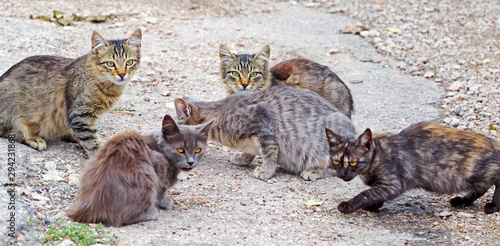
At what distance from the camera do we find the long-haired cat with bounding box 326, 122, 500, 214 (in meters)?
5.67

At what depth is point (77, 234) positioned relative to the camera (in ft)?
15.4

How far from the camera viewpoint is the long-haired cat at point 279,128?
6.88 m

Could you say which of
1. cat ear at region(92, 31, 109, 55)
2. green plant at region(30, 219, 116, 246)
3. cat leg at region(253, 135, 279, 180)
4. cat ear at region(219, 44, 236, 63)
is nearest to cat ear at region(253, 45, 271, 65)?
cat ear at region(219, 44, 236, 63)

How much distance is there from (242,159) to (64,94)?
2244 mm

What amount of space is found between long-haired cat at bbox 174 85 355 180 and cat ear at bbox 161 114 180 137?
1.34m

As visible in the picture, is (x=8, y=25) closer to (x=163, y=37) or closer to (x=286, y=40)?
(x=163, y=37)

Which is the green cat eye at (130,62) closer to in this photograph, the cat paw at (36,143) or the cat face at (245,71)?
the cat paw at (36,143)

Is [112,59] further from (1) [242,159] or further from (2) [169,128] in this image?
(1) [242,159]

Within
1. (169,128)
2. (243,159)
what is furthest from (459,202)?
(169,128)

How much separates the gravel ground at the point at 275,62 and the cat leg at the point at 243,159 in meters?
0.09

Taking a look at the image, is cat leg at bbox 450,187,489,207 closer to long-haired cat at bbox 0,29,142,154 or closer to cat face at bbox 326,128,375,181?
cat face at bbox 326,128,375,181

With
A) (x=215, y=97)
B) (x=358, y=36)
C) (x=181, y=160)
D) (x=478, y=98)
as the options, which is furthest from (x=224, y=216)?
(x=358, y=36)

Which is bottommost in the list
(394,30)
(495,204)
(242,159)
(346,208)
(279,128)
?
(242,159)

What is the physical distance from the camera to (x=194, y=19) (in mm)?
12164
